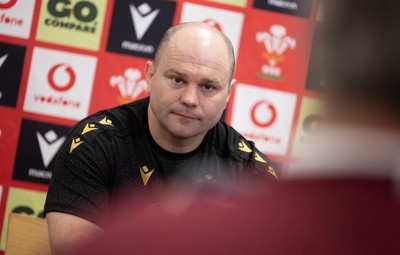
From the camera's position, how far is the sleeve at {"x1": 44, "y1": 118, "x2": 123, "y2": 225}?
6.11 ft

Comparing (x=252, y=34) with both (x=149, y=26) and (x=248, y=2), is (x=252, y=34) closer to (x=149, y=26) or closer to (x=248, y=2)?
(x=248, y=2)

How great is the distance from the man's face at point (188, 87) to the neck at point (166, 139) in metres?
0.01

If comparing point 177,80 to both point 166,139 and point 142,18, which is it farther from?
point 142,18

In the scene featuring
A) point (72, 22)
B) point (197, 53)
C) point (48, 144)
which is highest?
point (72, 22)

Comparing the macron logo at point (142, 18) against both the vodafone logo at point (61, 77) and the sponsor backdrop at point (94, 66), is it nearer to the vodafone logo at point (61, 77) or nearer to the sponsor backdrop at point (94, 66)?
the sponsor backdrop at point (94, 66)

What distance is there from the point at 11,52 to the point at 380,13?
2.66 metres

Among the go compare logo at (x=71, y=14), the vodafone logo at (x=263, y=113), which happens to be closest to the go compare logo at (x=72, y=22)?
the go compare logo at (x=71, y=14)

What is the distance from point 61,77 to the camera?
2.90 meters

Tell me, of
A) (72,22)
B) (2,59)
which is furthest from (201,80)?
(2,59)

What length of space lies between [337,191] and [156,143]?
165 cm

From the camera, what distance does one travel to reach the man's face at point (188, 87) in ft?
6.48

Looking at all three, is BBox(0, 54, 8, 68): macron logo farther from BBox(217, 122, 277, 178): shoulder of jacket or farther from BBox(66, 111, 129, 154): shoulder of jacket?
BBox(217, 122, 277, 178): shoulder of jacket

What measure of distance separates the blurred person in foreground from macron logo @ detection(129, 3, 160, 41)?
8.31ft

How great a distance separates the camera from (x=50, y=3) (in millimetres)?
2902
